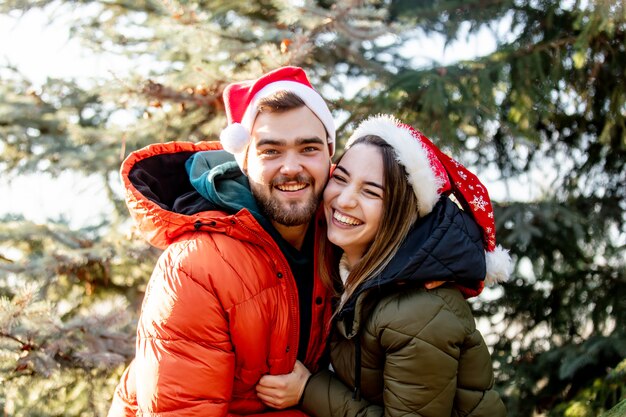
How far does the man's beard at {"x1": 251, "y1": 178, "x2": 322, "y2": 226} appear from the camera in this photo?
267cm

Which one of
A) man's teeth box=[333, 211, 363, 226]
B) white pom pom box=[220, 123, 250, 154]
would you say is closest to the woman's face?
man's teeth box=[333, 211, 363, 226]

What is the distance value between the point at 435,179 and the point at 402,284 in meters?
0.47

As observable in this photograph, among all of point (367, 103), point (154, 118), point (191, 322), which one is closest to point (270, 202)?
point (191, 322)

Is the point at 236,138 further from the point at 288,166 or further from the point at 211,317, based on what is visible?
the point at 211,317

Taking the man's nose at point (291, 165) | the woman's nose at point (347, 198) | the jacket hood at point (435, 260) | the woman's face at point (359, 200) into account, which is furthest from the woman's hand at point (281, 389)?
the man's nose at point (291, 165)

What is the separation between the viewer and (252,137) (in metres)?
2.79

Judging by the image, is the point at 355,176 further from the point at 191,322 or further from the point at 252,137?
the point at 191,322

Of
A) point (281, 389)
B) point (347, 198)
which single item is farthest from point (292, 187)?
point (281, 389)

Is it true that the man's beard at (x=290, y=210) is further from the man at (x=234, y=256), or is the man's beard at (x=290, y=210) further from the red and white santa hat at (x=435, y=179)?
the red and white santa hat at (x=435, y=179)

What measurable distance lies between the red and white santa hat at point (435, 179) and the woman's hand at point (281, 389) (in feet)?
2.91

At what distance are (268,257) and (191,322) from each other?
432 millimetres

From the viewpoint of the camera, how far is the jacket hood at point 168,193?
2467 millimetres

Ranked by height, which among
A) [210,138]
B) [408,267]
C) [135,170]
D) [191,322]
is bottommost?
[210,138]

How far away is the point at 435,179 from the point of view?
248 centimetres
